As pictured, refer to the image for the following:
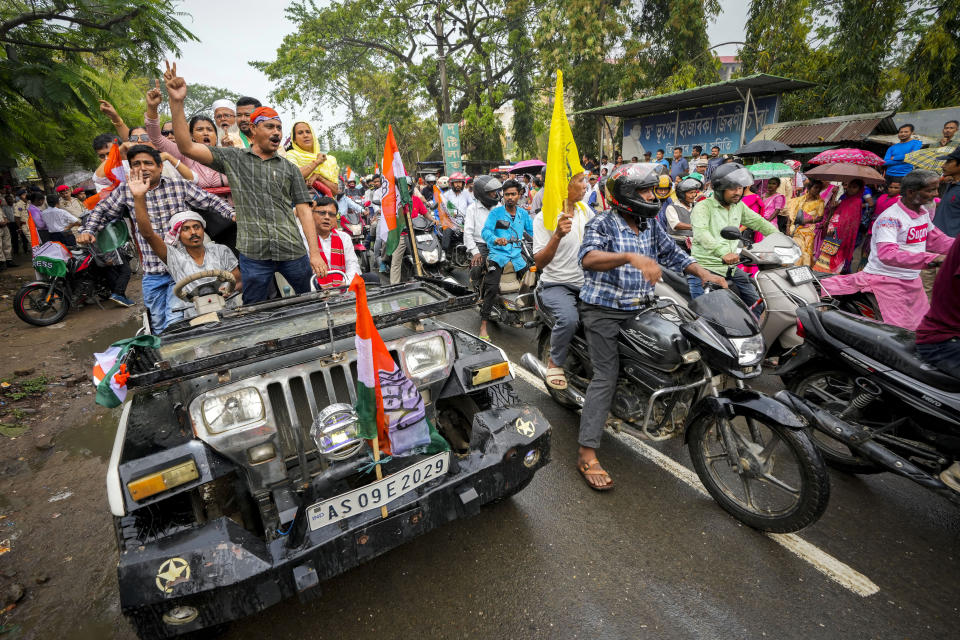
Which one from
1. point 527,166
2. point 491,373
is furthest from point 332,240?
point 527,166

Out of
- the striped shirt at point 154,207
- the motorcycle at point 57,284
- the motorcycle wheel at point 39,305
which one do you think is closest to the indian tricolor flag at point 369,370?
the striped shirt at point 154,207

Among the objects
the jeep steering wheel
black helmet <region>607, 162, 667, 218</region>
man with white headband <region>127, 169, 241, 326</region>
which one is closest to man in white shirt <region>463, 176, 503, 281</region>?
man with white headband <region>127, 169, 241, 326</region>

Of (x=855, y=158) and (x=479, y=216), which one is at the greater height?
(x=855, y=158)

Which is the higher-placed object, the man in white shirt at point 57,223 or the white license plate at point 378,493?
the man in white shirt at point 57,223

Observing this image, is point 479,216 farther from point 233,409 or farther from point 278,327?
point 233,409

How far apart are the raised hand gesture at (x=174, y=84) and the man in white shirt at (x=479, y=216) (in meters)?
3.53

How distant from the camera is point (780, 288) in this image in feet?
13.6

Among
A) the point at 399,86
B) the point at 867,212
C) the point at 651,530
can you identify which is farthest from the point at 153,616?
the point at 399,86

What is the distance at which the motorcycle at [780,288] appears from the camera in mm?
4066

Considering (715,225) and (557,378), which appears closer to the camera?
(557,378)

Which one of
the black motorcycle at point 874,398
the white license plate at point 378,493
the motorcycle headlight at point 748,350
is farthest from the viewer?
the motorcycle headlight at point 748,350

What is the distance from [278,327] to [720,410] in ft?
8.31

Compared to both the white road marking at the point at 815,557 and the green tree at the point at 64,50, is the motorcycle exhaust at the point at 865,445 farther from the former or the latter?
the green tree at the point at 64,50

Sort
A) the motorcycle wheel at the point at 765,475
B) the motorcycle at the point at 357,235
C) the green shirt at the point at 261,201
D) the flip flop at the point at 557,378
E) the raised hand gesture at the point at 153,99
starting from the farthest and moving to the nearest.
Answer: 1. the motorcycle at the point at 357,235
2. the green shirt at the point at 261,201
3. the flip flop at the point at 557,378
4. the raised hand gesture at the point at 153,99
5. the motorcycle wheel at the point at 765,475
